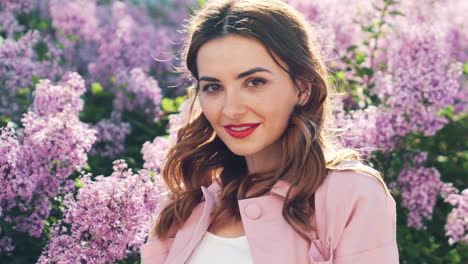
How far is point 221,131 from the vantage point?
2.49 metres

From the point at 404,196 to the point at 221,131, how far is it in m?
1.62

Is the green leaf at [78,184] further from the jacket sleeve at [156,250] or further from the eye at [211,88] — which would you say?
the eye at [211,88]

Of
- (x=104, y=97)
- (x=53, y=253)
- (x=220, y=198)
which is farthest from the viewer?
(x=104, y=97)

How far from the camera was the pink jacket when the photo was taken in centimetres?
210

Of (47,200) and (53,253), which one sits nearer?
(53,253)

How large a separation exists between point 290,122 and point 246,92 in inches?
9.7

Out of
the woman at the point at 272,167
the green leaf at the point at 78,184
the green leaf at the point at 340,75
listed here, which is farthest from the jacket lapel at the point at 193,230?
the green leaf at the point at 340,75

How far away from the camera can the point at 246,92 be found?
235cm

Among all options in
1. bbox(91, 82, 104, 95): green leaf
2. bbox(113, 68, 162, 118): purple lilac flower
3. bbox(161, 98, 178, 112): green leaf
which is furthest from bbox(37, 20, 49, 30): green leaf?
bbox(161, 98, 178, 112): green leaf

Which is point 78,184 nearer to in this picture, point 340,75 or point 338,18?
point 340,75

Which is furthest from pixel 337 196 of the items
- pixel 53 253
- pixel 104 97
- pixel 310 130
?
pixel 104 97

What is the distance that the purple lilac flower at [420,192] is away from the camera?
3633 millimetres

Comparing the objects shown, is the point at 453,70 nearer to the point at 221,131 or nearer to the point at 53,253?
the point at 221,131

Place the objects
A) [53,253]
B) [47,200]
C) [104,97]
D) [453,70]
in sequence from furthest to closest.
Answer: [104,97] < [453,70] < [47,200] < [53,253]
